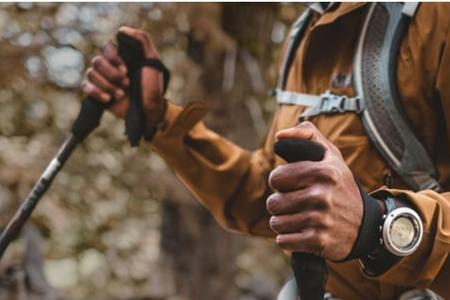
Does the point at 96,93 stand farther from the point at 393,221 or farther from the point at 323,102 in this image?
the point at 393,221

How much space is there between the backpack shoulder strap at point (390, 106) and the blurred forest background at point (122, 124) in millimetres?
3015

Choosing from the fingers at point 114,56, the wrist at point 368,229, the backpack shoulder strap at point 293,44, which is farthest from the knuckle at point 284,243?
the fingers at point 114,56

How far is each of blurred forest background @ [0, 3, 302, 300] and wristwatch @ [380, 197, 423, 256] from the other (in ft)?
10.9

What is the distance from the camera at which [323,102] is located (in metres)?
1.94

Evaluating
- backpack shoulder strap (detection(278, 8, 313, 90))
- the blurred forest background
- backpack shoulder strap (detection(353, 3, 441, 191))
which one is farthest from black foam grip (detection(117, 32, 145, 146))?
the blurred forest background

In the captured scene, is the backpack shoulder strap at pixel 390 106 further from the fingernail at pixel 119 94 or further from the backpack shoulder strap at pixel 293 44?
the fingernail at pixel 119 94

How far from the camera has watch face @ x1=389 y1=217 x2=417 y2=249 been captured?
1327mm

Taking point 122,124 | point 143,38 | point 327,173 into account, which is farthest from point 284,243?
point 122,124

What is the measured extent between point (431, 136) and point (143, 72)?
1010 millimetres

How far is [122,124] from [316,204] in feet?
13.7

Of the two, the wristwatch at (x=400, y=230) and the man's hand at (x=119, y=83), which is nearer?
the wristwatch at (x=400, y=230)

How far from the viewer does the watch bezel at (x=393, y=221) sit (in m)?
1.32

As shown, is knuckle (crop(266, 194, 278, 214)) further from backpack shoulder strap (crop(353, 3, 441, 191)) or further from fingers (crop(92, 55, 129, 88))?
fingers (crop(92, 55, 129, 88))

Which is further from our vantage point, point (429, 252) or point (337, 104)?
point (337, 104)
